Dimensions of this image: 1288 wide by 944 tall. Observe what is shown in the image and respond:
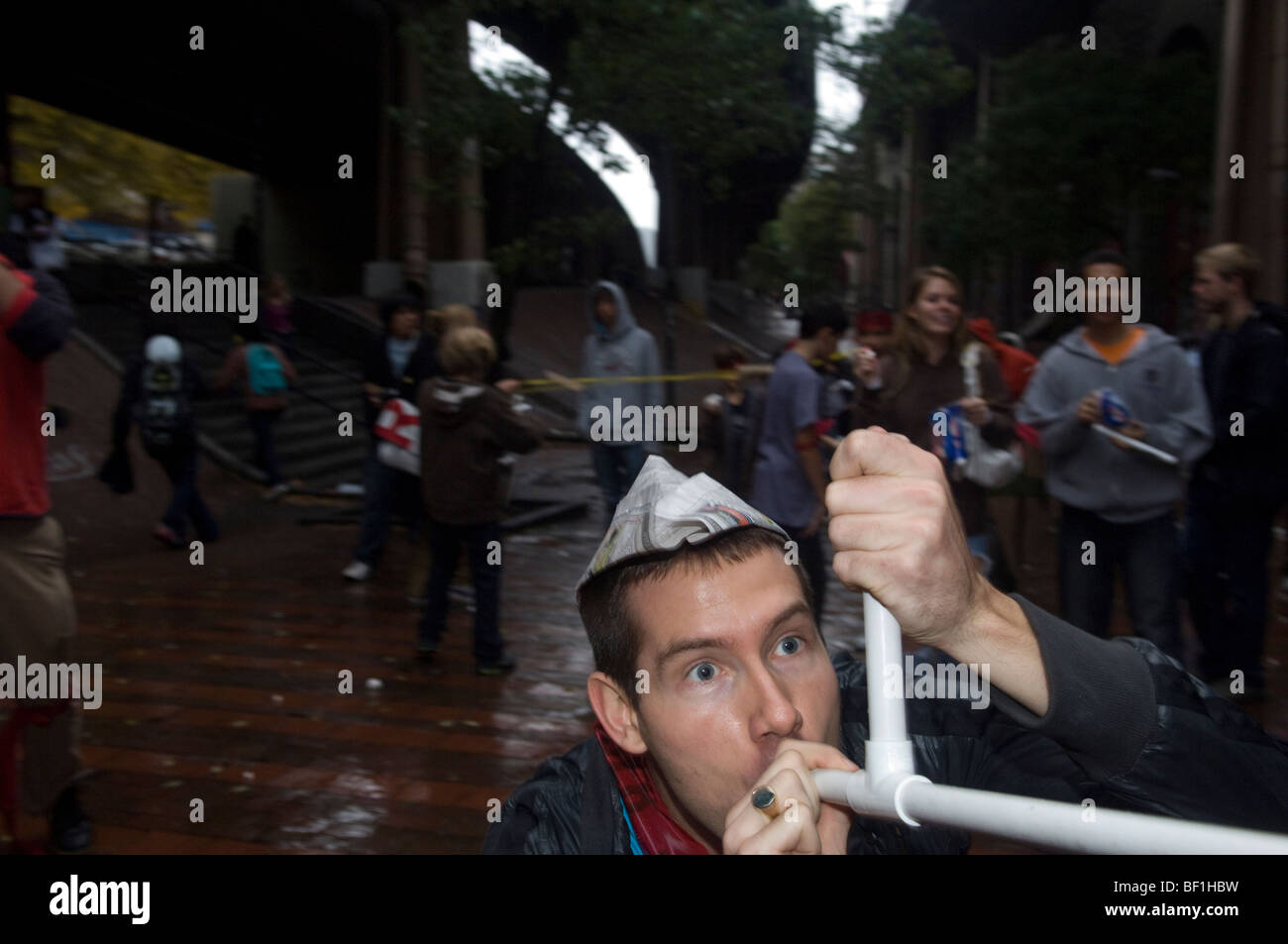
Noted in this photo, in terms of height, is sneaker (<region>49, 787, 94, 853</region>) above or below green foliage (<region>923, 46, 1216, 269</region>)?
below

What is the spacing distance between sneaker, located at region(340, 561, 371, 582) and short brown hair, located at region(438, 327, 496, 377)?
2607 millimetres

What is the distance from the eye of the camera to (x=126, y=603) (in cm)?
766

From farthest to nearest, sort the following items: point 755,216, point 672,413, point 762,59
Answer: point 755,216, point 762,59, point 672,413

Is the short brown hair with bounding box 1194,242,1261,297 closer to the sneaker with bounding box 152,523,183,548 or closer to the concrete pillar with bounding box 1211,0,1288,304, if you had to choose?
the concrete pillar with bounding box 1211,0,1288,304

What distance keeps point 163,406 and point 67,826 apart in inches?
225

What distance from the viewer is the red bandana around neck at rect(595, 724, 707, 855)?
166 cm

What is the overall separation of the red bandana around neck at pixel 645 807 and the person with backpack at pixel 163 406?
821 centimetres

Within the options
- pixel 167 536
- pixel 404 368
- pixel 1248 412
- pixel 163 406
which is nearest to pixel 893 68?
pixel 404 368

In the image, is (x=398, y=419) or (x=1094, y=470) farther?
(x=398, y=419)

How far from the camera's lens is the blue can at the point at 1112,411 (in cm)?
435

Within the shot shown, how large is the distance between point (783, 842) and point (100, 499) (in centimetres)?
1092

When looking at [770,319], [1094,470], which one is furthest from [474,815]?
[770,319]

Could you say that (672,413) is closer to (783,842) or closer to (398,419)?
(398,419)

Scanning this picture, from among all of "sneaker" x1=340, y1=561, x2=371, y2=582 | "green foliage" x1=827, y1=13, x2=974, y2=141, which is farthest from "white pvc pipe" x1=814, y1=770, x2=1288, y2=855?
"green foliage" x1=827, y1=13, x2=974, y2=141
